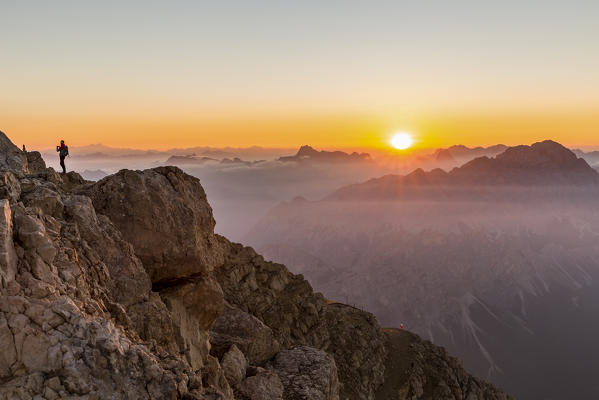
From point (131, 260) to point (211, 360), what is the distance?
38.6ft

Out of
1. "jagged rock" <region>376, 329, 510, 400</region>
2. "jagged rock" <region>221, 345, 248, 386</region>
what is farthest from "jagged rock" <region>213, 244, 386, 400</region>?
"jagged rock" <region>221, 345, 248, 386</region>

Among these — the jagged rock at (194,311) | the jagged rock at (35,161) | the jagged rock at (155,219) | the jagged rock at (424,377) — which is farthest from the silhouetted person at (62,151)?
the jagged rock at (424,377)

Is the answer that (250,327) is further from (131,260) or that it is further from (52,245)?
(52,245)

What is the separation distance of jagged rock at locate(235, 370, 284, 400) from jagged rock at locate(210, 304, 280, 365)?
6650mm

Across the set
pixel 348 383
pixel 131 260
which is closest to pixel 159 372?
pixel 131 260

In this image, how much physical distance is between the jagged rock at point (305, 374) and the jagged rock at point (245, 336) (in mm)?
1604

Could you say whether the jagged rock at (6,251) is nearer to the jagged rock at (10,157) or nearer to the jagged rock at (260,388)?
the jagged rock at (10,157)

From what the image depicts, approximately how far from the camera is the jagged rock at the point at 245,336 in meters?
50.7

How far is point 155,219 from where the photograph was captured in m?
36.2

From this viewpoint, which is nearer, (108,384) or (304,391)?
(108,384)

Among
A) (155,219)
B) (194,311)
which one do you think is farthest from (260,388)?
(155,219)

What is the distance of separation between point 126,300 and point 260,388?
56.8ft

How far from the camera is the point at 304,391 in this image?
4506 cm

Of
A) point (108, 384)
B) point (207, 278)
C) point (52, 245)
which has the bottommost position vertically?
point (207, 278)
